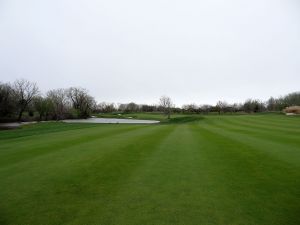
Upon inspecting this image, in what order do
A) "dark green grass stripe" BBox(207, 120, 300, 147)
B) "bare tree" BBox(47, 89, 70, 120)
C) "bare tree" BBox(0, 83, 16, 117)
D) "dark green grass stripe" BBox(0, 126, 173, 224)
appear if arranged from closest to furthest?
"dark green grass stripe" BBox(0, 126, 173, 224), "dark green grass stripe" BBox(207, 120, 300, 147), "bare tree" BBox(0, 83, 16, 117), "bare tree" BBox(47, 89, 70, 120)

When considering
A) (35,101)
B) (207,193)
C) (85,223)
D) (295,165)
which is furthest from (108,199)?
(35,101)

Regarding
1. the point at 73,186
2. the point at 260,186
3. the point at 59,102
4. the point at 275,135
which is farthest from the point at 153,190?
the point at 59,102

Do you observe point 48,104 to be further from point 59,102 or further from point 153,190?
point 153,190

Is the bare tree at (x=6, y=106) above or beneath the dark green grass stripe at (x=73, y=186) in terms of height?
above

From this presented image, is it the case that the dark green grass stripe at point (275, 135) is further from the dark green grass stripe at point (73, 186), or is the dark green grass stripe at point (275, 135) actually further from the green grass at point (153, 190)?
the dark green grass stripe at point (73, 186)

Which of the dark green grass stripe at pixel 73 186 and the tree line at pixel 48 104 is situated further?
the tree line at pixel 48 104

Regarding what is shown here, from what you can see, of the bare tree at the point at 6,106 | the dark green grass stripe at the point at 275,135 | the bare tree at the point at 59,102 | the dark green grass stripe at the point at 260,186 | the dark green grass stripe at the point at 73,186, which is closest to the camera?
the dark green grass stripe at the point at 260,186

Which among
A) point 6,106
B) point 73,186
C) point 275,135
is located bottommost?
point 73,186

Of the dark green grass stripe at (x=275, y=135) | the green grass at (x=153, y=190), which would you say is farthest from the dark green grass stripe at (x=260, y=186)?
the dark green grass stripe at (x=275, y=135)

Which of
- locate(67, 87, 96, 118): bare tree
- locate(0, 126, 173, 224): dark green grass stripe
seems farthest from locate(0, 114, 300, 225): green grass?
locate(67, 87, 96, 118): bare tree

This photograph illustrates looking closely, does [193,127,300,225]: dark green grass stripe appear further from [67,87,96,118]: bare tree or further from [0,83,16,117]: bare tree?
[67,87,96,118]: bare tree

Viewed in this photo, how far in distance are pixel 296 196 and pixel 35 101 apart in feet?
307

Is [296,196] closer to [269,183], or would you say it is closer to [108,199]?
[269,183]

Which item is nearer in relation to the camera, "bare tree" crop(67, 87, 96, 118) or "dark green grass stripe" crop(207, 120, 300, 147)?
"dark green grass stripe" crop(207, 120, 300, 147)
